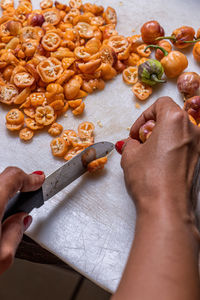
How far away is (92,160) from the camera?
1268mm

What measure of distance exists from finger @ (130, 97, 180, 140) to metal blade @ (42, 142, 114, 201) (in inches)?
5.8

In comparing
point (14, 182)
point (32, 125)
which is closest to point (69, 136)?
point (32, 125)

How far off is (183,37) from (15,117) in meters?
0.91

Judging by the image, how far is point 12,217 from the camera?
1055 mm

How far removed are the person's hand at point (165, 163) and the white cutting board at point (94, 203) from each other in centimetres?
22

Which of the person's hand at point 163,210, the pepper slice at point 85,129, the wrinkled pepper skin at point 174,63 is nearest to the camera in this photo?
the person's hand at point 163,210

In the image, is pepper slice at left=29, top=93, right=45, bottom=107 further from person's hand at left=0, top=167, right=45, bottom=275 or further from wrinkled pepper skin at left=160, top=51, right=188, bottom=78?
wrinkled pepper skin at left=160, top=51, right=188, bottom=78

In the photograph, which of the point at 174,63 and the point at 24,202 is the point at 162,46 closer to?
the point at 174,63

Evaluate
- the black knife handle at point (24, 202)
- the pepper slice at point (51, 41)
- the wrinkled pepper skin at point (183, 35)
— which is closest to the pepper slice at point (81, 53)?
the pepper slice at point (51, 41)

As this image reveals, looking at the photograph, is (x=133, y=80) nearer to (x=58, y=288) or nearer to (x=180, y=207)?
(x=180, y=207)

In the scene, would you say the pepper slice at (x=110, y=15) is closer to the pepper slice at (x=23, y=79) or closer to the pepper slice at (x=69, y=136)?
the pepper slice at (x=23, y=79)

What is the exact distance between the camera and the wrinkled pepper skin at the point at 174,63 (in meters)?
1.49

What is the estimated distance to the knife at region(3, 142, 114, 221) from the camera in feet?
3.54

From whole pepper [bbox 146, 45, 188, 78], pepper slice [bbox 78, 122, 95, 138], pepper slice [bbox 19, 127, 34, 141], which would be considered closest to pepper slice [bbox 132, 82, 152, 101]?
whole pepper [bbox 146, 45, 188, 78]
